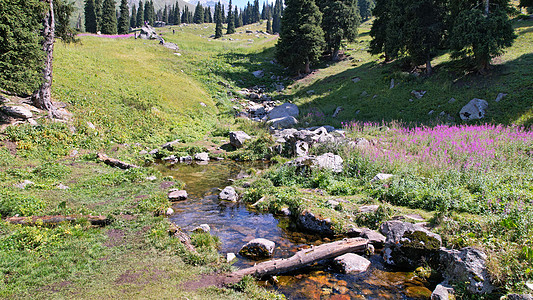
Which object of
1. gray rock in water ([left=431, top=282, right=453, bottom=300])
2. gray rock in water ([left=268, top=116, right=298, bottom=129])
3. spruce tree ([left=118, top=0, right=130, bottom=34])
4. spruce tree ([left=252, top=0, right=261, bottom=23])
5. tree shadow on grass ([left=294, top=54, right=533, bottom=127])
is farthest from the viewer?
spruce tree ([left=252, top=0, right=261, bottom=23])

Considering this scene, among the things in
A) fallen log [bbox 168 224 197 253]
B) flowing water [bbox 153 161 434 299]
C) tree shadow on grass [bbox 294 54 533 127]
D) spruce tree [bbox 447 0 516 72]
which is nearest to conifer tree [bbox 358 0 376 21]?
tree shadow on grass [bbox 294 54 533 127]

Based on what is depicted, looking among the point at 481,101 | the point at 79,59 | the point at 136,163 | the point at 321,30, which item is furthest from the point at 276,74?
the point at 136,163

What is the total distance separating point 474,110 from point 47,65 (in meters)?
29.4

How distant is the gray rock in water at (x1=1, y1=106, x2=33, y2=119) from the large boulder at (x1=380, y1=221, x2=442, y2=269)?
19.8 metres

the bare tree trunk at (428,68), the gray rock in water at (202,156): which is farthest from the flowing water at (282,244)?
the bare tree trunk at (428,68)

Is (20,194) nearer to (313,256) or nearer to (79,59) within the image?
(313,256)

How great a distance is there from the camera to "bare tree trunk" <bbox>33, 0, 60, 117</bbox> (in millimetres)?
17109

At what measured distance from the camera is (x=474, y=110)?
21250mm

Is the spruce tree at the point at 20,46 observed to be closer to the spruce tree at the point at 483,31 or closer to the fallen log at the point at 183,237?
the fallen log at the point at 183,237

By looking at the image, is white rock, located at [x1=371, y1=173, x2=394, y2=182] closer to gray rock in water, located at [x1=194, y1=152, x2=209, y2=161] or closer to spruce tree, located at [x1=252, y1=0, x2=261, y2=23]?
gray rock in water, located at [x1=194, y1=152, x2=209, y2=161]

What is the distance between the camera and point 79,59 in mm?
29953

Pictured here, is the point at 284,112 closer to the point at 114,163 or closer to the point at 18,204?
the point at 114,163

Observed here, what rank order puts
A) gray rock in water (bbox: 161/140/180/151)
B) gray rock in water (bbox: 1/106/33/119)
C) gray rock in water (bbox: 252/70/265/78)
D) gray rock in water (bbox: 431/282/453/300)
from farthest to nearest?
gray rock in water (bbox: 252/70/265/78)
gray rock in water (bbox: 161/140/180/151)
gray rock in water (bbox: 1/106/33/119)
gray rock in water (bbox: 431/282/453/300)

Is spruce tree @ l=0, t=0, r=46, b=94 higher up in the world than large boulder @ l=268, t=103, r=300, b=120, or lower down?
higher up
